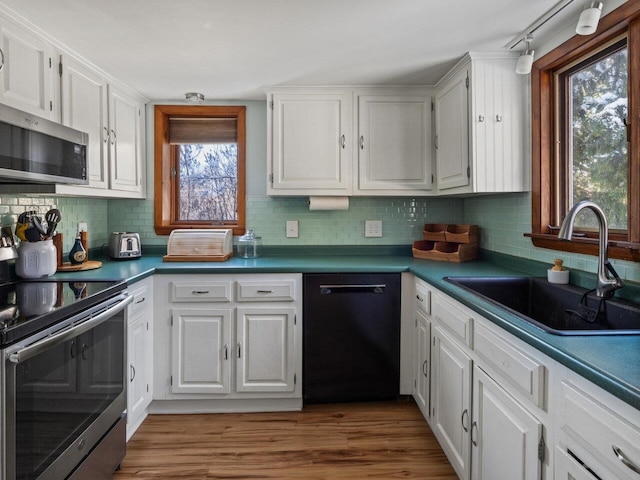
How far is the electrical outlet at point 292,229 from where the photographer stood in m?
3.17

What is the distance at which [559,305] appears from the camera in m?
1.88

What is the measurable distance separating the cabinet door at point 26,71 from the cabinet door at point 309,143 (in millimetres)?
1276

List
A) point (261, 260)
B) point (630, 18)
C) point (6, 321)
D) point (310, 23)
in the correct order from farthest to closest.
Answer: point (261, 260) → point (310, 23) → point (630, 18) → point (6, 321)

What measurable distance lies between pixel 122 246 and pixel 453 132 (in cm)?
222

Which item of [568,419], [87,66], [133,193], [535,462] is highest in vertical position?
[87,66]

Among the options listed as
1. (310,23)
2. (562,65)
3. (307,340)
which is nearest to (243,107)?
(310,23)

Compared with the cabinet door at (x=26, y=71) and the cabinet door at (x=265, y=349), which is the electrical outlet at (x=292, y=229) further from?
the cabinet door at (x=26, y=71)

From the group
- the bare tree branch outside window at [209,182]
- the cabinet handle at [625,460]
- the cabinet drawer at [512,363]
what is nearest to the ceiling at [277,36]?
the bare tree branch outside window at [209,182]

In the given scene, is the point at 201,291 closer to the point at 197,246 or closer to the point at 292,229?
the point at 197,246

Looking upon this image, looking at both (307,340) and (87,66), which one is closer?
(87,66)

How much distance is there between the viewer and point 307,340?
259 centimetres

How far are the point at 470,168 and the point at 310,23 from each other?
1135mm

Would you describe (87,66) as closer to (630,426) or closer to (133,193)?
(133,193)

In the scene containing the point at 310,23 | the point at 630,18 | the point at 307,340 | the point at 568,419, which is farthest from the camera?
the point at 307,340
